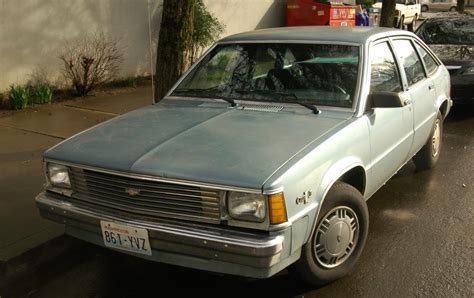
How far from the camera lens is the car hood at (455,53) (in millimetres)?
8133

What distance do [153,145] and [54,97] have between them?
6052 millimetres

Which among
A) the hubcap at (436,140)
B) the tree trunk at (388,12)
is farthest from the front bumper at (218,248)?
the tree trunk at (388,12)

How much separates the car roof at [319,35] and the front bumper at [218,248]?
193cm

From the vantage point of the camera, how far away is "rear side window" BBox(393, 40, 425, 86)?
4.70 meters

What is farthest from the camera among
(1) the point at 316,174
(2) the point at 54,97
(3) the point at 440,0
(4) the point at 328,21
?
(3) the point at 440,0

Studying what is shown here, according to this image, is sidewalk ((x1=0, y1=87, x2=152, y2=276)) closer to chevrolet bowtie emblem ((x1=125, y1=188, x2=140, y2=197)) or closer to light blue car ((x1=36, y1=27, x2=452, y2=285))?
light blue car ((x1=36, y1=27, x2=452, y2=285))

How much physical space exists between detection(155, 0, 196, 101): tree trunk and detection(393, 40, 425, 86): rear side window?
2169mm

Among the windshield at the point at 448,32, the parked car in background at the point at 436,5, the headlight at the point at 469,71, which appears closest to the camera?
the headlight at the point at 469,71

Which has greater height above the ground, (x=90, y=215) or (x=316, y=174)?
(x=316, y=174)

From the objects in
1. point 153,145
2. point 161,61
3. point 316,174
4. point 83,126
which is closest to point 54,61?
point 83,126

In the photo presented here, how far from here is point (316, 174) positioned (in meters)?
3.04

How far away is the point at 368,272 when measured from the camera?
11.8ft

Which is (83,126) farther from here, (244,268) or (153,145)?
(244,268)

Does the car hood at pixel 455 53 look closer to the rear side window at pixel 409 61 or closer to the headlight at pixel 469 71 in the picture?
the headlight at pixel 469 71
